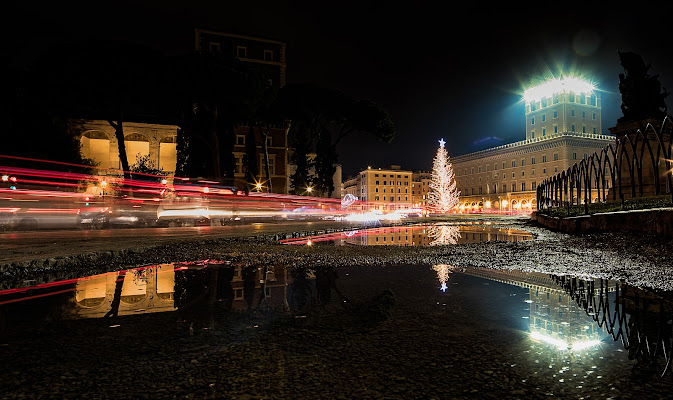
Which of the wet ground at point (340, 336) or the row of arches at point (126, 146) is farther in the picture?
the row of arches at point (126, 146)

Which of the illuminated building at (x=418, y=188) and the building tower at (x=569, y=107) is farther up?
the building tower at (x=569, y=107)

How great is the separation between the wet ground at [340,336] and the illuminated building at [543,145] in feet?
251

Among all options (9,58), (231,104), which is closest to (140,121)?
(9,58)

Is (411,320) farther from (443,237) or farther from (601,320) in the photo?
(443,237)

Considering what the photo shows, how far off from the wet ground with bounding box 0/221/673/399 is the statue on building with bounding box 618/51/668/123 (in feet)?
42.7

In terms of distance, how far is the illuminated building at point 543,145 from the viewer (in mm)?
72188

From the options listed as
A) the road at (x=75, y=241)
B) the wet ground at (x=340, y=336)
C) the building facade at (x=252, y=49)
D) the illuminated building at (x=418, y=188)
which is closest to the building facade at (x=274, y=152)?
the building facade at (x=252, y=49)

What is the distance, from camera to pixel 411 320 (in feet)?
9.25

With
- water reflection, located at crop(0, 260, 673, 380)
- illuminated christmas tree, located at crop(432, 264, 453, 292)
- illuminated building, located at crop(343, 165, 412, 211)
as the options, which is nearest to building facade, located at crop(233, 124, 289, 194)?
illuminated christmas tree, located at crop(432, 264, 453, 292)

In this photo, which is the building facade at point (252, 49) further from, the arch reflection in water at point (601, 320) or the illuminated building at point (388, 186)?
the illuminated building at point (388, 186)

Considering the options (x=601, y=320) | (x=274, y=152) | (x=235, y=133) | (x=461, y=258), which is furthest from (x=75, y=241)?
(x=274, y=152)

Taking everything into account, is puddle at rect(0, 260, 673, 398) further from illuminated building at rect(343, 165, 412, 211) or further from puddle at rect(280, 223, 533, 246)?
illuminated building at rect(343, 165, 412, 211)

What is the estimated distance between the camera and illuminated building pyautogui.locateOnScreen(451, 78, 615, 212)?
237 ft

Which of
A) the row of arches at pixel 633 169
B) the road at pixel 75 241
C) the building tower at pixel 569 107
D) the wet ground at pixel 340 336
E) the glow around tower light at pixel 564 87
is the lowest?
the wet ground at pixel 340 336
